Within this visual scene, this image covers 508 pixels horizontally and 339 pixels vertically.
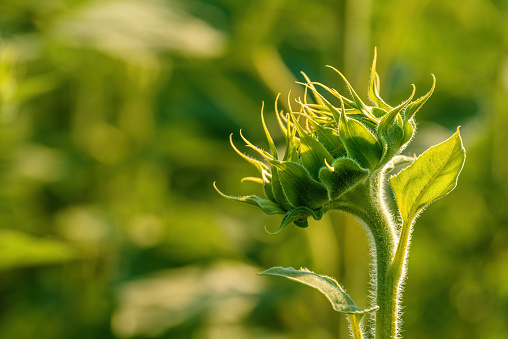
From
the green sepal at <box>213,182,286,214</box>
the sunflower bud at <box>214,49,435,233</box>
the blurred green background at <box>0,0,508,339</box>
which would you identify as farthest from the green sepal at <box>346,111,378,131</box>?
the blurred green background at <box>0,0,508,339</box>

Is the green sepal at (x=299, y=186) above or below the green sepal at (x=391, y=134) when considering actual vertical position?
below

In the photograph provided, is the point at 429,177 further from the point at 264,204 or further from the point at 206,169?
the point at 206,169

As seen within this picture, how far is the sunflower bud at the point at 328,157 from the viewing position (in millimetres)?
563

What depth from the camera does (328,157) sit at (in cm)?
57

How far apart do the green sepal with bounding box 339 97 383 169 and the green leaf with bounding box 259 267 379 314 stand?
0.35ft

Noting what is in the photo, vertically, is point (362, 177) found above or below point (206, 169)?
below

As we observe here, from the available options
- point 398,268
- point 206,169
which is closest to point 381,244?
point 398,268

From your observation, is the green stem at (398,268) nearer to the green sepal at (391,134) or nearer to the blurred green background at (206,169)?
the green sepal at (391,134)

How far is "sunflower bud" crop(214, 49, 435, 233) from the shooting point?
0.56 metres

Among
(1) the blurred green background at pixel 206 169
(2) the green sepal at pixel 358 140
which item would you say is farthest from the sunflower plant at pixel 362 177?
(1) the blurred green background at pixel 206 169

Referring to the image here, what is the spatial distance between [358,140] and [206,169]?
1935mm

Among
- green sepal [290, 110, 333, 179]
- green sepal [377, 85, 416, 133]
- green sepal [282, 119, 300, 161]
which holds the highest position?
green sepal [377, 85, 416, 133]

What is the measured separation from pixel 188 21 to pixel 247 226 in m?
0.68

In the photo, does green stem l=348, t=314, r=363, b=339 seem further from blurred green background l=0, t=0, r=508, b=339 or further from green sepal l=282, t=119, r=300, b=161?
blurred green background l=0, t=0, r=508, b=339
